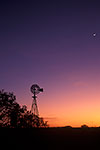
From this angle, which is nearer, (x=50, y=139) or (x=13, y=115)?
(x=50, y=139)

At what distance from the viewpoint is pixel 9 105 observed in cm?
4122

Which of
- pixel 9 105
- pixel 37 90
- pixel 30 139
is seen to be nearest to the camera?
pixel 30 139

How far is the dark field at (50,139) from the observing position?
851cm

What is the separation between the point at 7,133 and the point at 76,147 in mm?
3394

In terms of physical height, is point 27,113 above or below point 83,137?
above

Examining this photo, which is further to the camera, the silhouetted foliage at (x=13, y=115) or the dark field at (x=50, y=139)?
the silhouetted foliage at (x=13, y=115)

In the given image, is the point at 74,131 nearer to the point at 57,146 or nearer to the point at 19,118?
the point at 57,146

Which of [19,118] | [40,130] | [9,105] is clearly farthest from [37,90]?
[40,130]

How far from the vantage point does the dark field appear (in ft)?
27.9

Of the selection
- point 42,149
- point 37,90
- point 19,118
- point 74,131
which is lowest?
point 42,149

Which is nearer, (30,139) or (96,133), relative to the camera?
(30,139)

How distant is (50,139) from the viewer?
9125mm

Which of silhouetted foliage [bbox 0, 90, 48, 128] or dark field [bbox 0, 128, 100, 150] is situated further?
silhouetted foliage [bbox 0, 90, 48, 128]

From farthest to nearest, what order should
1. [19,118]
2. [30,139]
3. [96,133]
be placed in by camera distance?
[19,118], [96,133], [30,139]
